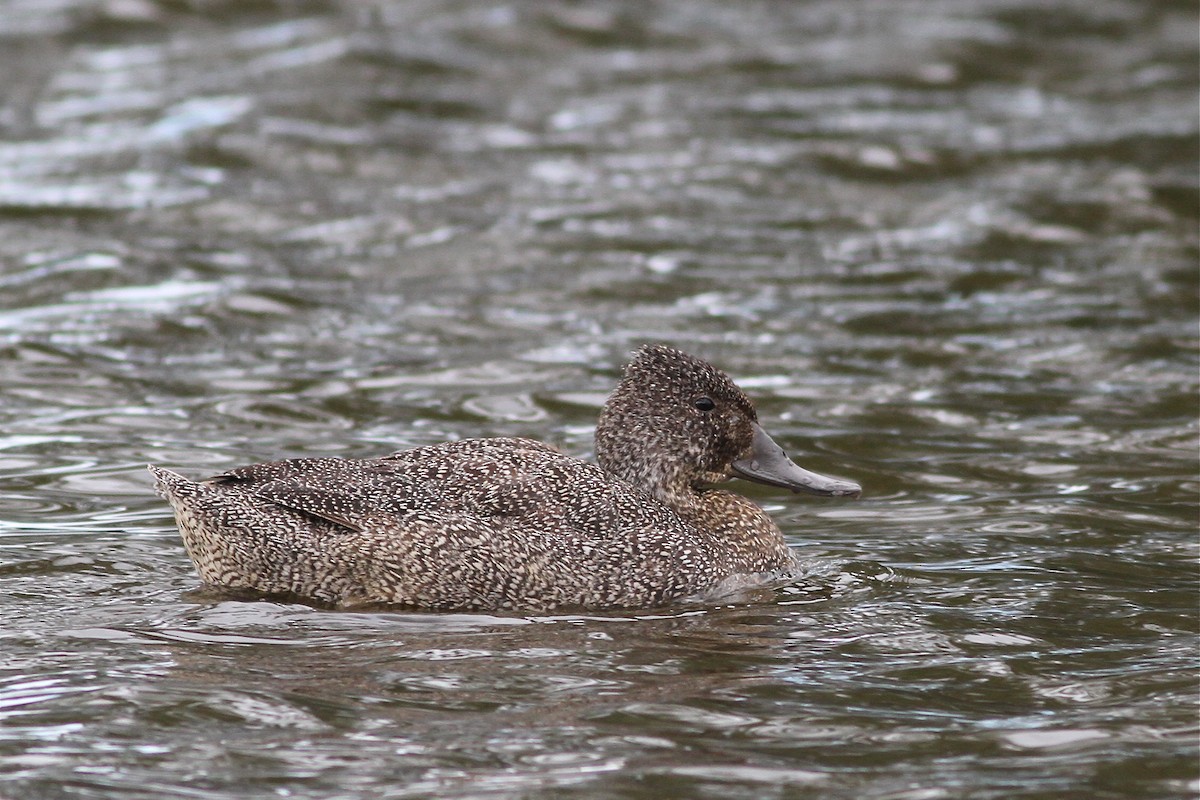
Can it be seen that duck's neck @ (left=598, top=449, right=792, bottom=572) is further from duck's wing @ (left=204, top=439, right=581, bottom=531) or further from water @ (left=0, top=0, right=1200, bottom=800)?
duck's wing @ (left=204, top=439, right=581, bottom=531)

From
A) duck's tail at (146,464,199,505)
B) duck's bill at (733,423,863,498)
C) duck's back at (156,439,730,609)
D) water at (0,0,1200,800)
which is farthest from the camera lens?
duck's bill at (733,423,863,498)

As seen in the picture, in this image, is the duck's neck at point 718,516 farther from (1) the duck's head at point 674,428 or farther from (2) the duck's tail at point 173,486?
(2) the duck's tail at point 173,486

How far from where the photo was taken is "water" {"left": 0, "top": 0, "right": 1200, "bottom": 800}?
663 centimetres

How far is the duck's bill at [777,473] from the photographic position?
29.7 ft

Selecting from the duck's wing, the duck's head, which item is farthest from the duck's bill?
the duck's wing

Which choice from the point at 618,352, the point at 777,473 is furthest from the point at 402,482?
the point at 618,352

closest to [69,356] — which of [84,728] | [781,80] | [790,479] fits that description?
[790,479]

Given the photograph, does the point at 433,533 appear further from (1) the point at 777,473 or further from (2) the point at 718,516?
(1) the point at 777,473

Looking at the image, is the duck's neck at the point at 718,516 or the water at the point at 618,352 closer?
the water at the point at 618,352

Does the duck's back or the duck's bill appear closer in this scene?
the duck's back

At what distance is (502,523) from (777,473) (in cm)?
165

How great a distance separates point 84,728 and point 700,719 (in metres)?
2.11

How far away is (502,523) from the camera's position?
8039 mm

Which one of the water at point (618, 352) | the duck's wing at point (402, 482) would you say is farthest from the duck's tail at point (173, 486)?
the water at point (618, 352)
